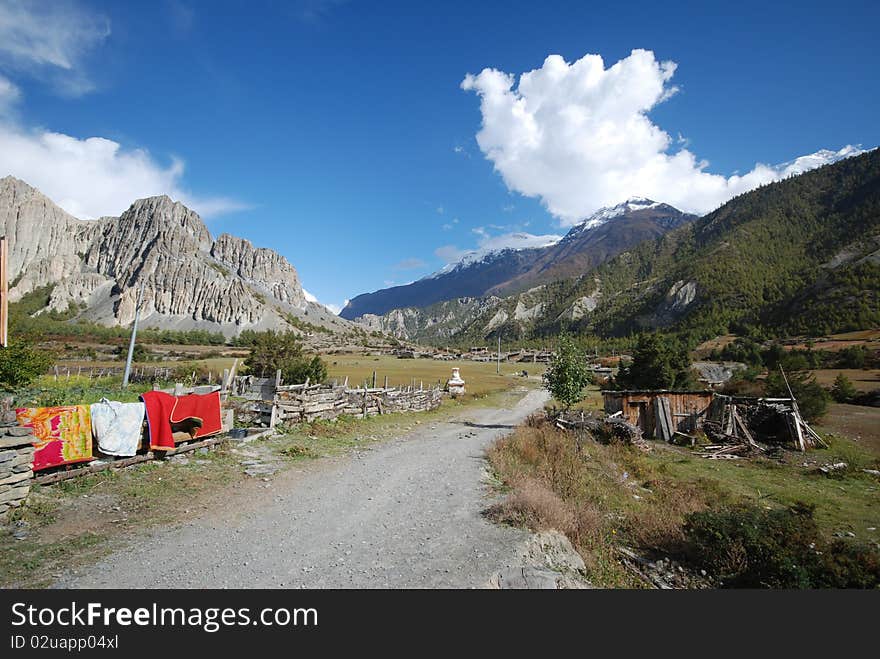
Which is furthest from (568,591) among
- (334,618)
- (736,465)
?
(736,465)

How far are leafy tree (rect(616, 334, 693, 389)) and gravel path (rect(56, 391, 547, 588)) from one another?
29.3m

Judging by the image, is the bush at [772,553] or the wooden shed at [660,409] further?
the wooden shed at [660,409]

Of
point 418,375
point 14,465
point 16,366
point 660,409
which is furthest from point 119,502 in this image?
point 418,375

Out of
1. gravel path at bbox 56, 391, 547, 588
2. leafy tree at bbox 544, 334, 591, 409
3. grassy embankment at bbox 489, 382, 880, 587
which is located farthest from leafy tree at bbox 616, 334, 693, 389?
gravel path at bbox 56, 391, 547, 588

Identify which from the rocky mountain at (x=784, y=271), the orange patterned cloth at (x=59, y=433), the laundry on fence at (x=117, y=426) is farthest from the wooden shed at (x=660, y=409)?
the rocky mountain at (x=784, y=271)

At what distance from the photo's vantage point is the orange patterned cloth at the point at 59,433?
937cm

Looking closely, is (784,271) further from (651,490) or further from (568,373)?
(651,490)

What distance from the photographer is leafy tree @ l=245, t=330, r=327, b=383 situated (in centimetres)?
3847

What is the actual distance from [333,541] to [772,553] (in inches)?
312

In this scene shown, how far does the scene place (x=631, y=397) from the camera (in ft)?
83.7

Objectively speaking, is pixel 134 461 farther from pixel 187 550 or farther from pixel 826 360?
pixel 826 360

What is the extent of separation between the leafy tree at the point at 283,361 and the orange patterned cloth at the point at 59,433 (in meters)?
26.4

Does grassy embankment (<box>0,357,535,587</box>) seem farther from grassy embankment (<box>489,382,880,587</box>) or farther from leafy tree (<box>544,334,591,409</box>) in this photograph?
leafy tree (<box>544,334,591,409</box>)

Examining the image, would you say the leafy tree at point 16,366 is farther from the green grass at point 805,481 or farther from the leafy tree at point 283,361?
the green grass at point 805,481
